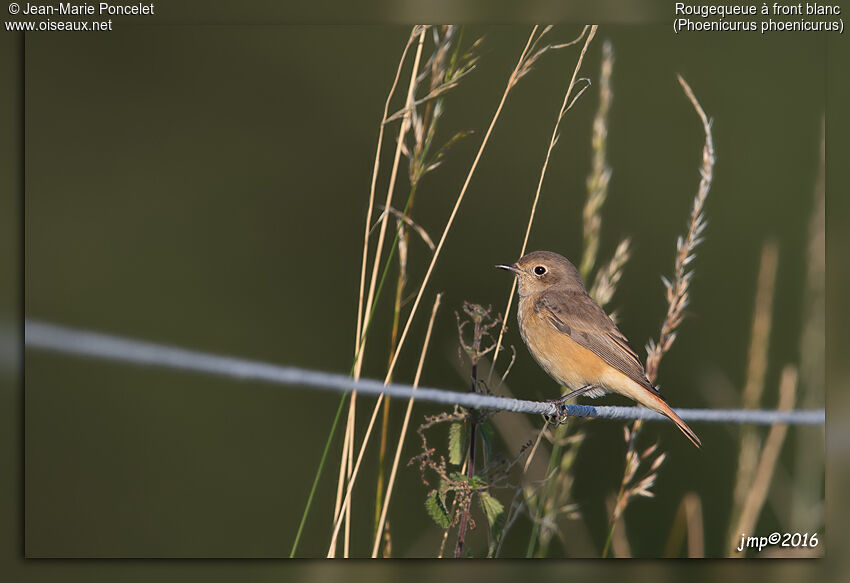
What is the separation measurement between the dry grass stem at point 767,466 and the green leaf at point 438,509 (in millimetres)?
1111

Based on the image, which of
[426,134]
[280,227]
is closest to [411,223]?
[426,134]

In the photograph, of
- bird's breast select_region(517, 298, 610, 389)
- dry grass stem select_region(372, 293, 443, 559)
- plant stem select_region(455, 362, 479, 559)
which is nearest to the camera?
plant stem select_region(455, 362, 479, 559)

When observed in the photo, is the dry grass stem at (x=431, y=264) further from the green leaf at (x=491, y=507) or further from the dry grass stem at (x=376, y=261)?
the green leaf at (x=491, y=507)

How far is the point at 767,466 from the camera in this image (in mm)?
3422

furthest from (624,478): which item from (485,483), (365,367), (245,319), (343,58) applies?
(343,58)

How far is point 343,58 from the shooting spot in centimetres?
342

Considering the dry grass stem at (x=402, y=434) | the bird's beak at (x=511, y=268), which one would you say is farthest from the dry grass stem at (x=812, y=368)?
the dry grass stem at (x=402, y=434)

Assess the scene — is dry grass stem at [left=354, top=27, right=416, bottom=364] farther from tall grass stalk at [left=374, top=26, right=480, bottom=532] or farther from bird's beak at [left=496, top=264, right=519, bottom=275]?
bird's beak at [left=496, top=264, right=519, bottom=275]

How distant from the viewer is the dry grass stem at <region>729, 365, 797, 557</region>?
11.2 ft

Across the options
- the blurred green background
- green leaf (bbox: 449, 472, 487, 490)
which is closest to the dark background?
the blurred green background

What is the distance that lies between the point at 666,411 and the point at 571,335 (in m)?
0.45

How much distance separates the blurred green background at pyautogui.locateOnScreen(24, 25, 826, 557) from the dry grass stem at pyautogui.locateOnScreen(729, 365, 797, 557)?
0.17 feet

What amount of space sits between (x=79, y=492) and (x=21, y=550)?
1.03 ft

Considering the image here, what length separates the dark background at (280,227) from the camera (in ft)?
10.9
